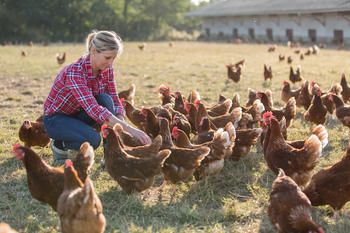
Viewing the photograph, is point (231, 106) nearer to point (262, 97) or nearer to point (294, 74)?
point (262, 97)

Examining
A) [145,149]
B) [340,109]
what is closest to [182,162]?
[145,149]

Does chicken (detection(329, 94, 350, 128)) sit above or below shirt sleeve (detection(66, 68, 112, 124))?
below

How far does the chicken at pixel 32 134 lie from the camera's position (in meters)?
5.58

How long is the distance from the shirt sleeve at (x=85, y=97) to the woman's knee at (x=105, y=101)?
48 centimetres

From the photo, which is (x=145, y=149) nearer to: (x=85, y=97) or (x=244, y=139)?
(x=85, y=97)

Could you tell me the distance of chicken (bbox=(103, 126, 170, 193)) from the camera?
4199 millimetres

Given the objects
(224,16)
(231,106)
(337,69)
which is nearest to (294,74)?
(337,69)

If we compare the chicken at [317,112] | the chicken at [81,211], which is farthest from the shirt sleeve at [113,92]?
the chicken at [317,112]

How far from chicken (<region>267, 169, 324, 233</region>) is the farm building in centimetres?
2310

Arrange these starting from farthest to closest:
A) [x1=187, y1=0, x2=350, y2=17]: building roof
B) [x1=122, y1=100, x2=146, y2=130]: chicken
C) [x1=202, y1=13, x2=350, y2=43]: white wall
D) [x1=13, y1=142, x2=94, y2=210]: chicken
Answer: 1. [x1=202, y1=13, x2=350, y2=43]: white wall
2. [x1=187, y1=0, x2=350, y2=17]: building roof
3. [x1=122, y1=100, x2=146, y2=130]: chicken
4. [x1=13, y1=142, x2=94, y2=210]: chicken

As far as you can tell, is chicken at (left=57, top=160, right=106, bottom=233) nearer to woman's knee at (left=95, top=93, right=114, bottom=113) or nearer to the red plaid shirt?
the red plaid shirt

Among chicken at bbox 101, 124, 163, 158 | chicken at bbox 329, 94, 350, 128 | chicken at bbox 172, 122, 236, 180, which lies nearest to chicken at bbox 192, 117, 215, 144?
chicken at bbox 172, 122, 236, 180

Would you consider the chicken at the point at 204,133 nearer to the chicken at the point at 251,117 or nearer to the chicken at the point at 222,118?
the chicken at the point at 222,118

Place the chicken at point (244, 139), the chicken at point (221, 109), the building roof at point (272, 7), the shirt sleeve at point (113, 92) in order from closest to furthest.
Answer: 1. the chicken at point (244, 139)
2. the shirt sleeve at point (113, 92)
3. the chicken at point (221, 109)
4. the building roof at point (272, 7)
